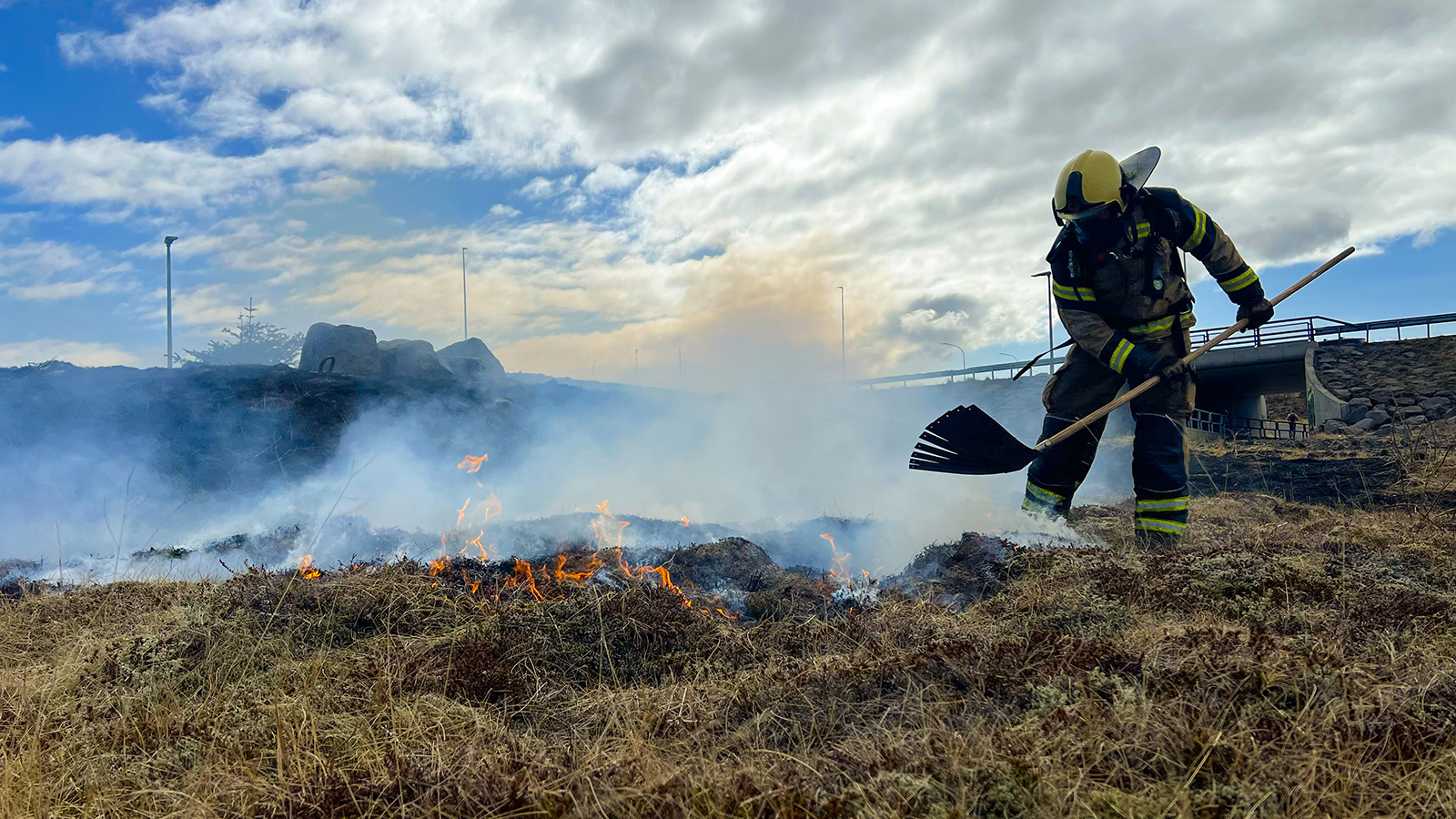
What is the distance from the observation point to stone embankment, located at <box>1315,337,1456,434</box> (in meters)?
16.9

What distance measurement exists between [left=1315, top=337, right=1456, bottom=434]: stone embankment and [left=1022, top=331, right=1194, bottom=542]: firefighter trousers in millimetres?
14660

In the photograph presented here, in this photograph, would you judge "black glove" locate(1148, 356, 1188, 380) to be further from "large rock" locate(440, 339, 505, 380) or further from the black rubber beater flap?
"large rock" locate(440, 339, 505, 380)

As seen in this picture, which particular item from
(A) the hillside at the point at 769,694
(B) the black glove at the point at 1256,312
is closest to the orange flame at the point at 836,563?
(A) the hillside at the point at 769,694

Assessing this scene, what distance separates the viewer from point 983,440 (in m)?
5.32

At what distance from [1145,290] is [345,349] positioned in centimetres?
1964

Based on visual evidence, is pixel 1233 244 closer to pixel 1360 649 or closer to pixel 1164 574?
pixel 1164 574

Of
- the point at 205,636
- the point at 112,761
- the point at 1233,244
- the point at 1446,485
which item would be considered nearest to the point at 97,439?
the point at 205,636

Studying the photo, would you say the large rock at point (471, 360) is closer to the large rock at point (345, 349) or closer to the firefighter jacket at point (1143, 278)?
the large rock at point (345, 349)

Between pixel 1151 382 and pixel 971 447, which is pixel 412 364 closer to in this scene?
pixel 971 447

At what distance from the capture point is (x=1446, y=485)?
21.6 feet

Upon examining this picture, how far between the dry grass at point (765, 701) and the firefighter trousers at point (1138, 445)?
2.37ft

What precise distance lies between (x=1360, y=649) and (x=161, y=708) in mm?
4594

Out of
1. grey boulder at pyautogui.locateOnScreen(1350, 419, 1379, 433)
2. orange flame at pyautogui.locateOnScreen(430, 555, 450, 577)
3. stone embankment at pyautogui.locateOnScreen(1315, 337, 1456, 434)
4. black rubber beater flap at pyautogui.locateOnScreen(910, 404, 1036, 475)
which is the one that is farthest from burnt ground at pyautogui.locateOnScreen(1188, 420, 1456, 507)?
stone embankment at pyautogui.locateOnScreen(1315, 337, 1456, 434)

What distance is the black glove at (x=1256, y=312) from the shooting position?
5367 mm
